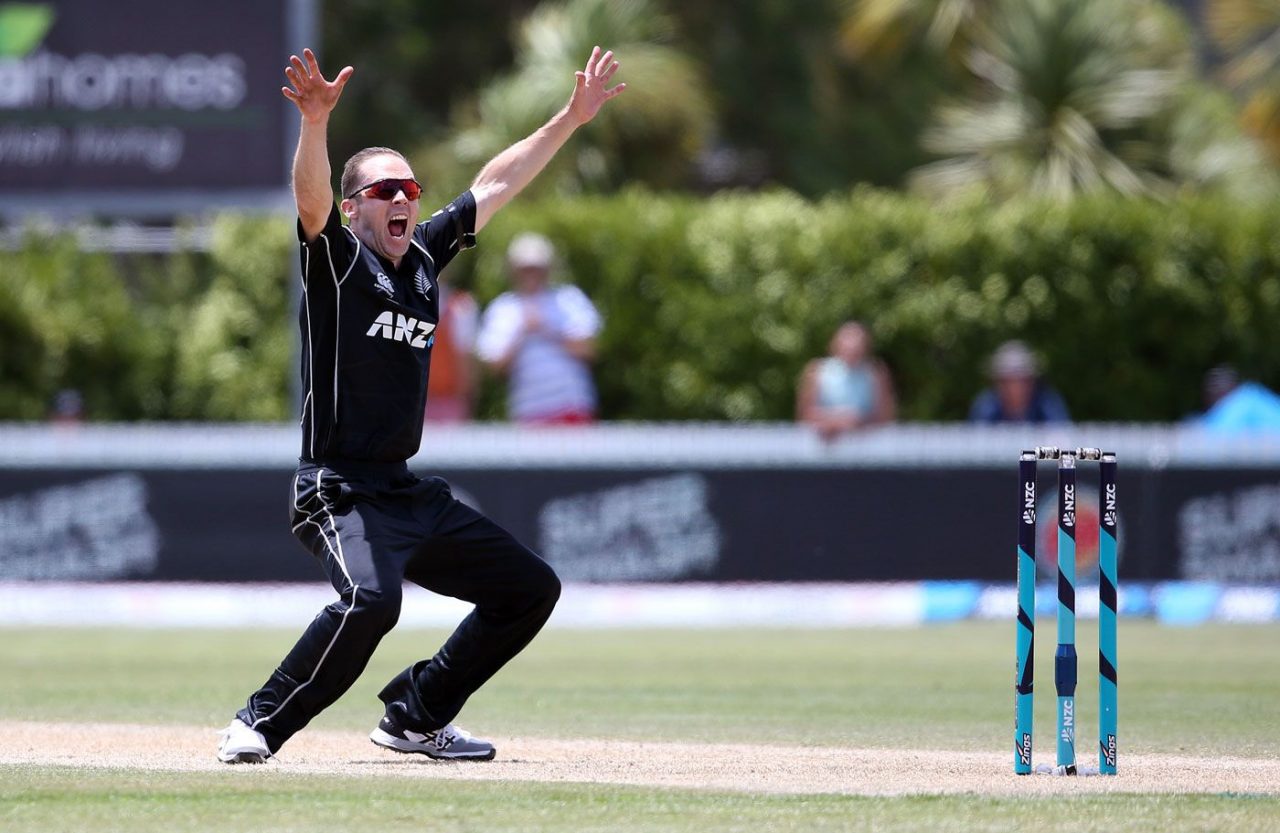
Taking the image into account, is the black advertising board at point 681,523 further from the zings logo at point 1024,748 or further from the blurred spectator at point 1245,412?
the zings logo at point 1024,748

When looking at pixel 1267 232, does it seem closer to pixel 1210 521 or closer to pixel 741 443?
pixel 1210 521

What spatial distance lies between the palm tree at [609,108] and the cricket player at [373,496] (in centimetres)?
1816

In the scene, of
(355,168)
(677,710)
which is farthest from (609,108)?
(355,168)

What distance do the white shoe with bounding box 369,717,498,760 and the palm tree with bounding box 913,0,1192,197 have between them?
17370mm

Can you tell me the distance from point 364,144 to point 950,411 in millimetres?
14762

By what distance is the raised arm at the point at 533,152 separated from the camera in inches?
303

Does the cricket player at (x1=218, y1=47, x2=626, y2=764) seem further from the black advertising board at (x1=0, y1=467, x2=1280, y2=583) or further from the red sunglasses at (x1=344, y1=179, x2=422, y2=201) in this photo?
the black advertising board at (x1=0, y1=467, x2=1280, y2=583)

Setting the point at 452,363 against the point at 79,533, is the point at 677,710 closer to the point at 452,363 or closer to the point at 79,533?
the point at 79,533

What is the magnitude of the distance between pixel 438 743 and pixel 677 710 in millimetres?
2220

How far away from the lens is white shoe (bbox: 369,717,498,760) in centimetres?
736

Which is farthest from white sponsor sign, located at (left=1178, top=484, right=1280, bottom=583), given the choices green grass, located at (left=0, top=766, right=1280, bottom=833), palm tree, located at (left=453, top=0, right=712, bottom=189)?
palm tree, located at (left=453, top=0, right=712, bottom=189)

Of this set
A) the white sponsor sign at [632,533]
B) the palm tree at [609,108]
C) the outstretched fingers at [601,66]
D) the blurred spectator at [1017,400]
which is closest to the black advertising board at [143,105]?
the white sponsor sign at [632,533]

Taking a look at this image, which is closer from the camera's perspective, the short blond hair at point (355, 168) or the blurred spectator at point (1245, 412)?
the short blond hair at point (355, 168)

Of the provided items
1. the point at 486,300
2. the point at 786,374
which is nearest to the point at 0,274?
the point at 486,300
